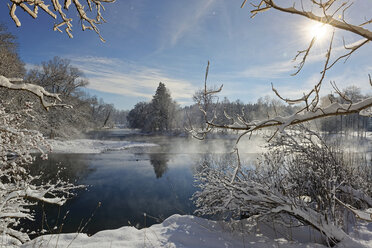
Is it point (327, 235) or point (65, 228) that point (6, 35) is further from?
point (327, 235)

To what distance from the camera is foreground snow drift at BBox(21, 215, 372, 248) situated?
4180 millimetres

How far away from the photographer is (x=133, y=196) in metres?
10.2

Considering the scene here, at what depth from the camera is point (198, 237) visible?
4832mm

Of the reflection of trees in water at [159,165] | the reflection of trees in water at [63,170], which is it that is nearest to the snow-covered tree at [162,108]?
the reflection of trees in water at [159,165]

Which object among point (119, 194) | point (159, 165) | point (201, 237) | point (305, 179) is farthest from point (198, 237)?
point (159, 165)

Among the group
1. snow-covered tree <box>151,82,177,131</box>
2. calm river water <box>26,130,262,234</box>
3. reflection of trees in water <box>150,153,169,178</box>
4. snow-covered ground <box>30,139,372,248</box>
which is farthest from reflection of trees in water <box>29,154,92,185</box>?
snow-covered tree <box>151,82,177,131</box>

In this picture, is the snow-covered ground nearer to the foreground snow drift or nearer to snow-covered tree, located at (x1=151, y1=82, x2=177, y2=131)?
the foreground snow drift

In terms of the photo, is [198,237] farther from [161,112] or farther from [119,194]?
[161,112]

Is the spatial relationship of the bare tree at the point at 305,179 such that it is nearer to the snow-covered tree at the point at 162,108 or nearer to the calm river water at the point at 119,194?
the calm river water at the point at 119,194

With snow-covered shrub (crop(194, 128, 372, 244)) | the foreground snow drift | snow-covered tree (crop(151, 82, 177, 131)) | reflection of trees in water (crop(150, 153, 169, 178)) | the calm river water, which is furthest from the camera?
snow-covered tree (crop(151, 82, 177, 131))

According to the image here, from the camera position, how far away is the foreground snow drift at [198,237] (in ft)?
13.7

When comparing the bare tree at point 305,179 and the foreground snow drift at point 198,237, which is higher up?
the bare tree at point 305,179

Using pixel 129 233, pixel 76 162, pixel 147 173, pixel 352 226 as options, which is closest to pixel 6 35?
pixel 76 162

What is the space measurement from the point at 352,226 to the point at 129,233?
531 centimetres
